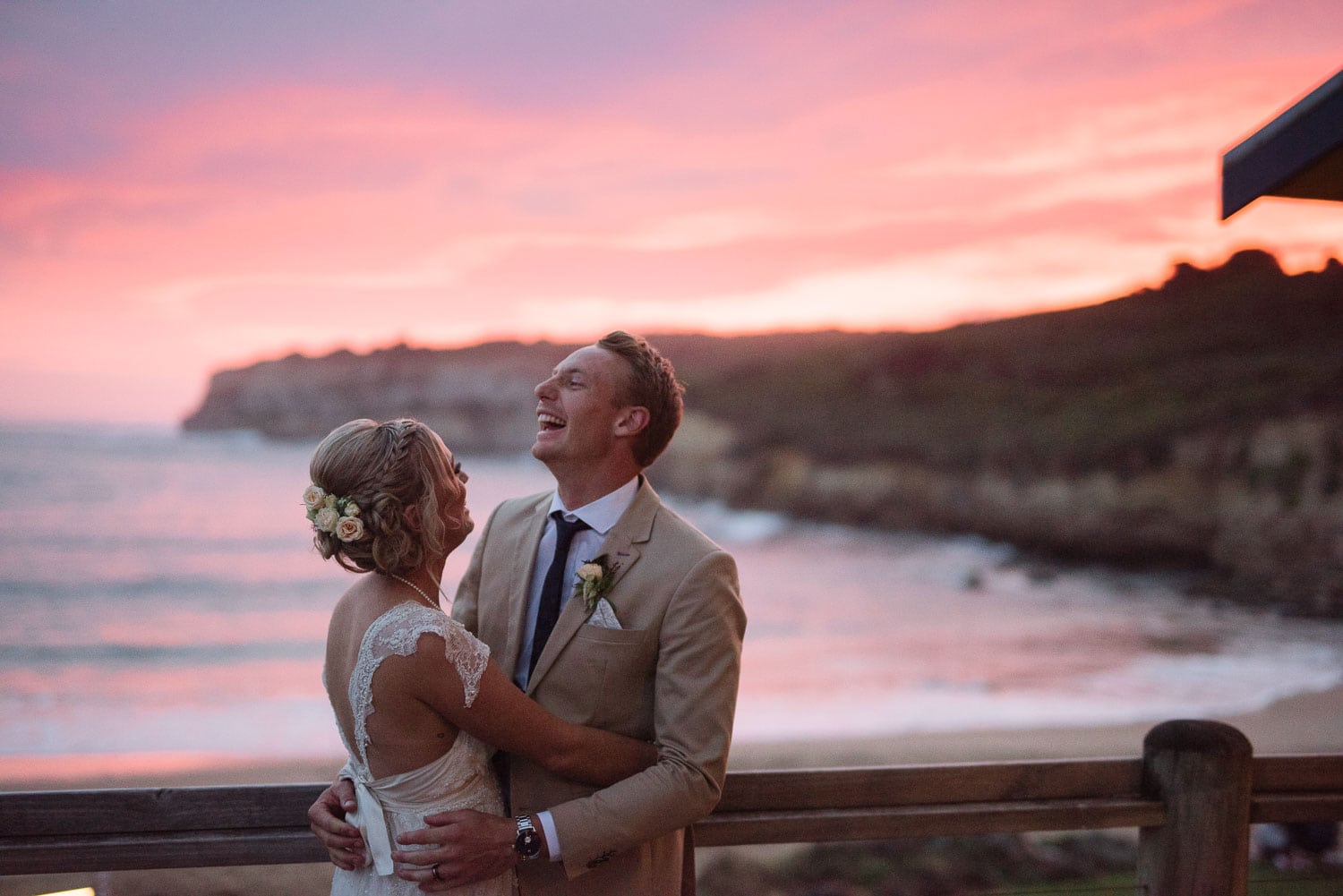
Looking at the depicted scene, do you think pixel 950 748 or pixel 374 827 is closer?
pixel 374 827

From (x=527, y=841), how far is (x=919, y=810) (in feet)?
2.66

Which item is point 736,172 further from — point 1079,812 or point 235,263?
point 1079,812

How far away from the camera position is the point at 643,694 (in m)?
2.07

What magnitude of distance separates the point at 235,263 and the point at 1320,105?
30.8 m

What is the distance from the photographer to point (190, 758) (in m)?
13.7

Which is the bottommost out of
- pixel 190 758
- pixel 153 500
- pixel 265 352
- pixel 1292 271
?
pixel 190 758

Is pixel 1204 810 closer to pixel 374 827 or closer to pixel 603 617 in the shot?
pixel 603 617

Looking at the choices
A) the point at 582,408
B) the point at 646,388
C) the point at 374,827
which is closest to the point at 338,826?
the point at 374,827

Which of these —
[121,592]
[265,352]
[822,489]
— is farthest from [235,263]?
[822,489]

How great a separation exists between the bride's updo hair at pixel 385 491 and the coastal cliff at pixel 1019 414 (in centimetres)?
2896

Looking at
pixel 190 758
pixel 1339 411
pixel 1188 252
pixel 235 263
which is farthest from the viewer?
pixel 1188 252

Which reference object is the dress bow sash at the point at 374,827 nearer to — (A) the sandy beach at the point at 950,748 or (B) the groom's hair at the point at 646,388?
(B) the groom's hair at the point at 646,388

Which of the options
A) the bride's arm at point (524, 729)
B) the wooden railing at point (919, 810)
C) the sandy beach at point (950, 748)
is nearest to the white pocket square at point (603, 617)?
the bride's arm at point (524, 729)

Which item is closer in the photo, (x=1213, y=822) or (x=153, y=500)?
(x=1213, y=822)
